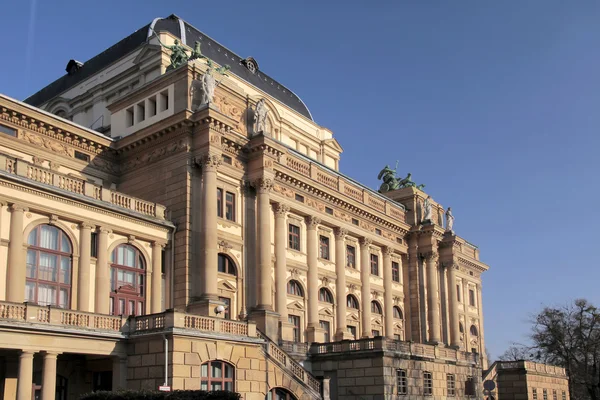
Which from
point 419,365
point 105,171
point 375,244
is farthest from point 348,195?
point 105,171

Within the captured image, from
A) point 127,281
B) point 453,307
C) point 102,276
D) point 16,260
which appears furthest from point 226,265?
point 453,307

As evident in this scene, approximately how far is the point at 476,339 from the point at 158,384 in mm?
53558

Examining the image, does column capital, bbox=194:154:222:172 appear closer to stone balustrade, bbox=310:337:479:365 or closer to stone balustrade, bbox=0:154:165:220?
stone balustrade, bbox=0:154:165:220

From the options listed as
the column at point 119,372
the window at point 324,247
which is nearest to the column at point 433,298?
the window at point 324,247

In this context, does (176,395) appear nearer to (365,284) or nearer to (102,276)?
(102,276)

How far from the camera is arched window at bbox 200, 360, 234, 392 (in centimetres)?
3080

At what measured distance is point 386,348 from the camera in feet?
135

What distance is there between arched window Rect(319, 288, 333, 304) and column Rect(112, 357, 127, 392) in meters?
22.7

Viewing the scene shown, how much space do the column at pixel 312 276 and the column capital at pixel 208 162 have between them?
11.6 m

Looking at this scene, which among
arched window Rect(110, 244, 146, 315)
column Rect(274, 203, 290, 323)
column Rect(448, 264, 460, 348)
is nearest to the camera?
arched window Rect(110, 244, 146, 315)

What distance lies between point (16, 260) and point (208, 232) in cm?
1095

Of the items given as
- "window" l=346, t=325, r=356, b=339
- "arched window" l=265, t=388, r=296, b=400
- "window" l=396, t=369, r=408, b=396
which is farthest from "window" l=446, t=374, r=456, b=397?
"arched window" l=265, t=388, r=296, b=400

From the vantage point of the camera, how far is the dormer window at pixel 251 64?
63594 millimetres

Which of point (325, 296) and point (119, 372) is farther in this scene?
point (325, 296)
